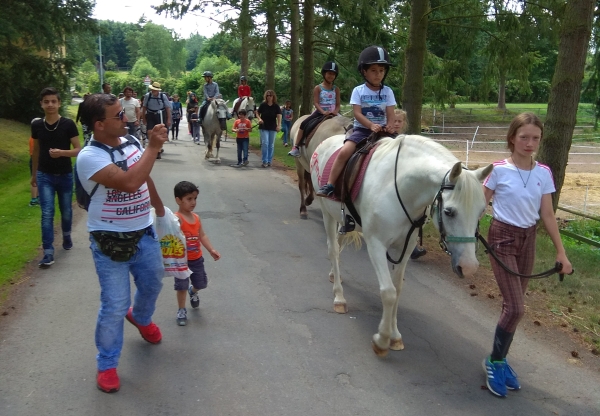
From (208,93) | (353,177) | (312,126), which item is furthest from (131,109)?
(353,177)

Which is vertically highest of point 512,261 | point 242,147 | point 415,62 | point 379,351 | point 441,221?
point 415,62

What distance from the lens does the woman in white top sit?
411cm

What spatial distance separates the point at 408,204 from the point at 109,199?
7.85 ft

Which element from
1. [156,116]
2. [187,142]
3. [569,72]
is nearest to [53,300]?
[569,72]

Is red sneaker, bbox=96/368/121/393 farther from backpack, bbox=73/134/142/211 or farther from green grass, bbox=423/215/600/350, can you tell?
green grass, bbox=423/215/600/350

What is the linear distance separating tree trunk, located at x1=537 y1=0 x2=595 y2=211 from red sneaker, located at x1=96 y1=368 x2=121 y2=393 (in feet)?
23.3

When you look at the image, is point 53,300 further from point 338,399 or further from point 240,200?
point 240,200

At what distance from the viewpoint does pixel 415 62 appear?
10375 mm

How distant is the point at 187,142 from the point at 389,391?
67.9ft

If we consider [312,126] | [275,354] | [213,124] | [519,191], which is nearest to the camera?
[519,191]

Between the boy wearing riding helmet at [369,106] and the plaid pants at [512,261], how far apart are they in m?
1.73

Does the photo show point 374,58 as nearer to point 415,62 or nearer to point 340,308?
point 340,308

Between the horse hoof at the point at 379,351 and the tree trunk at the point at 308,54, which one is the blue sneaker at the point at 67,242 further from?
the tree trunk at the point at 308,54

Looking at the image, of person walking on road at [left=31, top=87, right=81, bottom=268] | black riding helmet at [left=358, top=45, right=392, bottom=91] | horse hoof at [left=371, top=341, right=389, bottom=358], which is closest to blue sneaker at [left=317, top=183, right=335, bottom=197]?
black riding helmet at [left=358, top=45, right=392, bottom=91]
